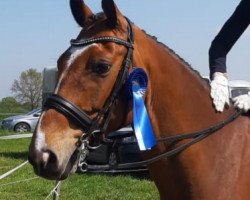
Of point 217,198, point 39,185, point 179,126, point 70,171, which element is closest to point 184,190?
point 217,198

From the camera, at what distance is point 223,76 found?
3.20 m

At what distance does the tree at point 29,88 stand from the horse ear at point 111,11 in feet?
182

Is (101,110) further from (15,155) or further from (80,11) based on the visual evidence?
(15,155)

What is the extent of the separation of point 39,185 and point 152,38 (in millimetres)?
7680

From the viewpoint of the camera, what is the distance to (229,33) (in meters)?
3.32

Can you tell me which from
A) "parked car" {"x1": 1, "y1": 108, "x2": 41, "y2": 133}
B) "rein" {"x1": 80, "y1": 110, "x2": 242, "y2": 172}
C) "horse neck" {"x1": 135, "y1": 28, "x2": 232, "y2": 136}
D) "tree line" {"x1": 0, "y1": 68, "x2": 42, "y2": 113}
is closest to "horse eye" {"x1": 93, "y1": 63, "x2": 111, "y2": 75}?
"horse neck" {"x1": 135, "y1": 28, "x2": 232, "y2": 136}

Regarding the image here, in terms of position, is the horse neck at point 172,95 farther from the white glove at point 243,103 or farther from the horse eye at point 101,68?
the horse eye at point 101,68

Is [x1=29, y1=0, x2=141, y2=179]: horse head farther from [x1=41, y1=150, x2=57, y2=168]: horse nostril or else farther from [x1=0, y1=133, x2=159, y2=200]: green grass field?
[x1=0, y1=133, x2=159, y2=200]: green grass field

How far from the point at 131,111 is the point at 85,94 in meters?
0.32

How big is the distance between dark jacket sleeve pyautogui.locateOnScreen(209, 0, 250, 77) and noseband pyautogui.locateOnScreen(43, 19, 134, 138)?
2.23 feet

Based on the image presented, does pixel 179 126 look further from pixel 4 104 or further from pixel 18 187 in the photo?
pixel 4 104

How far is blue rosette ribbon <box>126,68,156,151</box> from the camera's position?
2.82m

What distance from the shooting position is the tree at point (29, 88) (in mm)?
58453

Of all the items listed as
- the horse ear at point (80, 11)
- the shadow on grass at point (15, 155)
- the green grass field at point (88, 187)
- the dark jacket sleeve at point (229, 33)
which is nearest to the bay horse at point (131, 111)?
the horse ear at point (80, 11)
